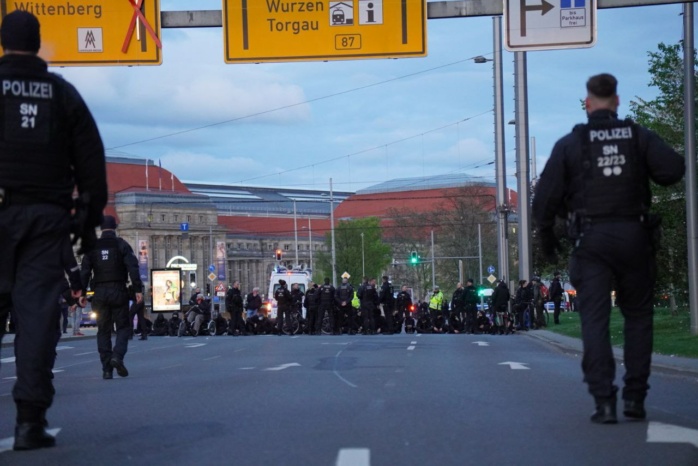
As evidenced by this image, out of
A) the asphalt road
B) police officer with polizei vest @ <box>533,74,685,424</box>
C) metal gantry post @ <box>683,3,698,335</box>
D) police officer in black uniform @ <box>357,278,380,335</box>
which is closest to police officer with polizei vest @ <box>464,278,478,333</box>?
police officer in black uniform @ <box>357,278,380,335</box>

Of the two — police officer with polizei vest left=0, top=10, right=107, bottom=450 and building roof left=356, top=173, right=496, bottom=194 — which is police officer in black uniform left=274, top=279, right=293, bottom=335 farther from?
building roof left=356, top=173, right=496, bottom=194

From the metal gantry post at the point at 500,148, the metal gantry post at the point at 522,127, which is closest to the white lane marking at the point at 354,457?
the metal gantry post at the point at 522,127

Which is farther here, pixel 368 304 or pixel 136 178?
pixel 136 178

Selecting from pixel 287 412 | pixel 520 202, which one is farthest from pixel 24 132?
pixel 520 202

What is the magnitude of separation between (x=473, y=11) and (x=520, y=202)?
28.9 meters

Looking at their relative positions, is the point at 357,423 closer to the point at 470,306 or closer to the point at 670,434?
the point at 670,434

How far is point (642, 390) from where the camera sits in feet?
24.4

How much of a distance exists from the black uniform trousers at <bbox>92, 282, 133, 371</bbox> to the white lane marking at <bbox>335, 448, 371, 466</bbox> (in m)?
8.51

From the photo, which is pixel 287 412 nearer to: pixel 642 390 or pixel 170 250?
pixel 642 390

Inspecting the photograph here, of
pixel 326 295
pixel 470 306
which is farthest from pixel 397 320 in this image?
pixel 326 295

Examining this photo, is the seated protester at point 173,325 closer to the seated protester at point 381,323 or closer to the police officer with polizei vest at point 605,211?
the seated protester at point 381,323

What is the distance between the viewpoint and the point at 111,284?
47.6 ft

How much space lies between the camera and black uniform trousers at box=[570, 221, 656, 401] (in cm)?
726

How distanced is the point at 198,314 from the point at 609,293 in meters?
39.9
